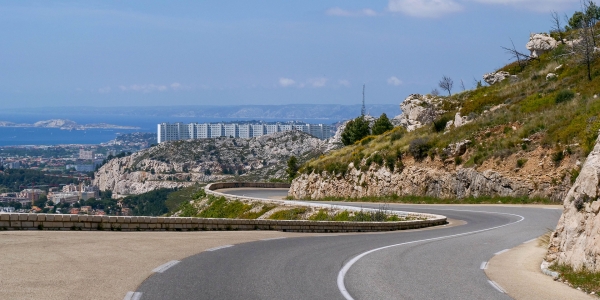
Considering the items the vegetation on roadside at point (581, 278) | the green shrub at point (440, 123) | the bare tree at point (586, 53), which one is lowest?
the vegetation on roadside at point (581, 278)

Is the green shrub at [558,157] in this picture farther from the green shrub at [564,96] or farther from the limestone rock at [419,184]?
the green shrub at [564,96]

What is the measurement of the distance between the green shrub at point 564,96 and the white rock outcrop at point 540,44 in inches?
894

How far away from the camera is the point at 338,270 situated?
14.2 metres

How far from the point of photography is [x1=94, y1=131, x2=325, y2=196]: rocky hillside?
13025 cm

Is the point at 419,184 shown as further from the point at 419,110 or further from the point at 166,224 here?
the point at 166,224

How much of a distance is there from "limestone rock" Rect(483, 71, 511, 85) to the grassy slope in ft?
9.74

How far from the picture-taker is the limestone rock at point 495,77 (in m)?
71.2

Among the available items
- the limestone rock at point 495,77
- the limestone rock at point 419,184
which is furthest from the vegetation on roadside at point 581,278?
the limestone rock at point 495,77

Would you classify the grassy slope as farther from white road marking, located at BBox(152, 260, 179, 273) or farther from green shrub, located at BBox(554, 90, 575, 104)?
white road marking, located at BBox(152, 260, 179, 273)

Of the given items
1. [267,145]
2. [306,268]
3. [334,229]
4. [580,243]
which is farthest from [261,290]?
[267,145]

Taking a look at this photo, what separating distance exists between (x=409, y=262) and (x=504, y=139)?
32.4 meters

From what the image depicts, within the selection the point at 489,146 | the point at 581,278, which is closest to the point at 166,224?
the point at 581,278

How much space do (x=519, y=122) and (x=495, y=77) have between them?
25.6 metres

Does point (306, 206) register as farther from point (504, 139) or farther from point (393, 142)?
point (393, 142)
